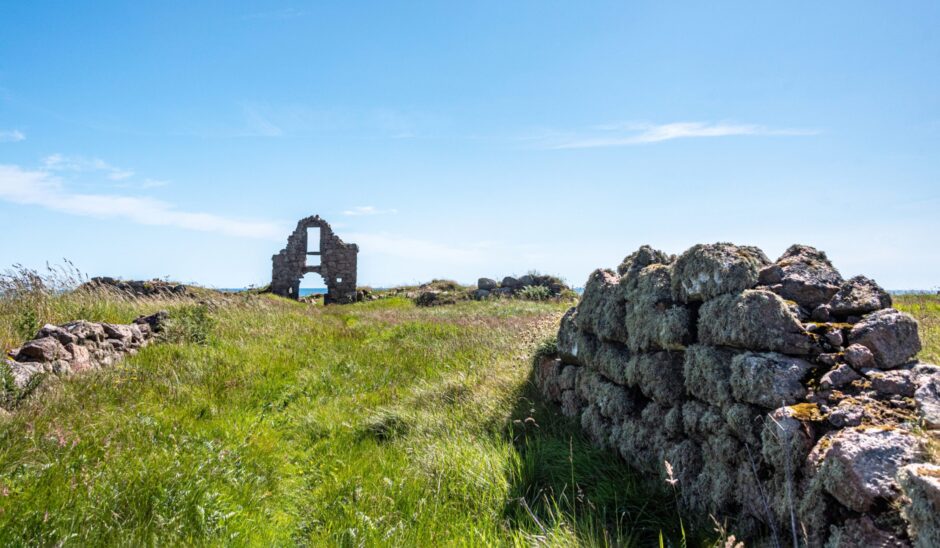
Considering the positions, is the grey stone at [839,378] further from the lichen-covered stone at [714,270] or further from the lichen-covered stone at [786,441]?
the lichen-covered stone at [714,270]

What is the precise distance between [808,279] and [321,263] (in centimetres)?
3306

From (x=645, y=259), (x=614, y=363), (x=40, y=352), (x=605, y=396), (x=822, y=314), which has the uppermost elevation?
(x=645, y=259)

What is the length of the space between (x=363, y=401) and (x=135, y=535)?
167 inches

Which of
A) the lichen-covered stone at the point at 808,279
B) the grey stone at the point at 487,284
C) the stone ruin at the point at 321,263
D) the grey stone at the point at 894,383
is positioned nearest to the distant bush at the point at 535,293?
the grey stone at the point at 487,284

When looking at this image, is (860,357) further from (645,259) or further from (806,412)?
(645,259)

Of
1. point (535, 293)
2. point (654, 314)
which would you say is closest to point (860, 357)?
point (654, 314)

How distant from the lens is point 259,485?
4.62 m

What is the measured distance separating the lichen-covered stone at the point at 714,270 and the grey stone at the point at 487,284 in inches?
992

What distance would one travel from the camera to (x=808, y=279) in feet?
13.0

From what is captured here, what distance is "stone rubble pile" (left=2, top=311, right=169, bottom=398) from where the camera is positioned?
6.13 m

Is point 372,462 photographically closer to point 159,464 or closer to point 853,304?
point 159,464

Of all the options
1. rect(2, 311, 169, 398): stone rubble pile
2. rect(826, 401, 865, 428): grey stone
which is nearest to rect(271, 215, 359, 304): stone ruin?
rect(2, 311, 169, 398): stone rubble pile

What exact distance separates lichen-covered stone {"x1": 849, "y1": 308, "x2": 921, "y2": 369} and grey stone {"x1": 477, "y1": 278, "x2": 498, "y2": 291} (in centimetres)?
2635

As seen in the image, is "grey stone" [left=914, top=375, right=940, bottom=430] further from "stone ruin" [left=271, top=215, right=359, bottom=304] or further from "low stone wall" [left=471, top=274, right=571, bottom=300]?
"stone ruin" [left=271, top=215, right=359, bottom=304]
